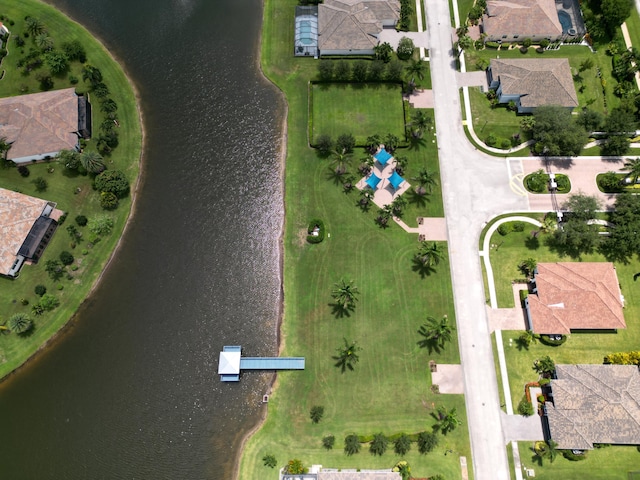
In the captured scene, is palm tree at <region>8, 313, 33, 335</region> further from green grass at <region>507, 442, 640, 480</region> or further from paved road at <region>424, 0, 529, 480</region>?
green grass at <region>507, 442, 640, 480</region>

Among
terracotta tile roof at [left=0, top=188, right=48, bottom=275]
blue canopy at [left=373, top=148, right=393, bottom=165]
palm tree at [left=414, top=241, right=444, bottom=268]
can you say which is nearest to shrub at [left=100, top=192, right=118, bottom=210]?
terracotta tile roof at [left=0, top=188, right=48, bottom=275]

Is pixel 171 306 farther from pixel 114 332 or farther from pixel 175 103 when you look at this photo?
pixel 175 103

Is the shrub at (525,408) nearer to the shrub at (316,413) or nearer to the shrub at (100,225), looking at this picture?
the shrub at (316,413)

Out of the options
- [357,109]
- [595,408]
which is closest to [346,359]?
[595,408]

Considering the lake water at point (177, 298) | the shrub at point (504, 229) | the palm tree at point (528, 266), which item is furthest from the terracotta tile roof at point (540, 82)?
the lake water at point (177, 298)

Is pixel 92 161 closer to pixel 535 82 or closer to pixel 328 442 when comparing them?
pixel 328 442

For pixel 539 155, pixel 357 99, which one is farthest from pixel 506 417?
pixel 357 99
